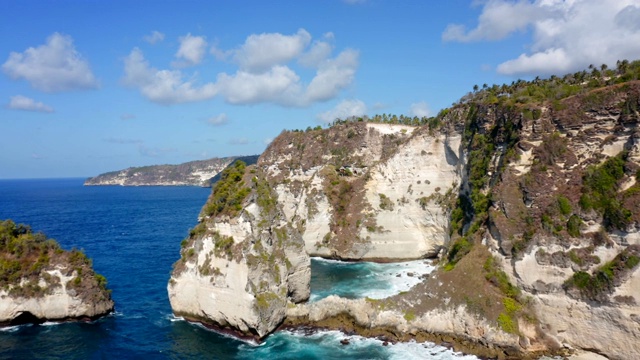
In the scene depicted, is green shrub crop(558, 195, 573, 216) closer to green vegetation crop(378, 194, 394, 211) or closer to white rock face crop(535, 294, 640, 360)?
white rock face crop(535, 294, 640, 360)

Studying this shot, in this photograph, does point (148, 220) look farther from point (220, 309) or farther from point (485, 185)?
point (485, 185)

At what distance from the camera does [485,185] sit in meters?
43.4

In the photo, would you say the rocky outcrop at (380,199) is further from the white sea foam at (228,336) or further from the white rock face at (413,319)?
the white sea foam at (228,336)

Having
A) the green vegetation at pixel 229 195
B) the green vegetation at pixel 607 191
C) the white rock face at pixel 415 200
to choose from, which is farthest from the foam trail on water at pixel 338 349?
the white rock face at pixel 415 200

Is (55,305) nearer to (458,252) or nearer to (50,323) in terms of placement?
(50,323)

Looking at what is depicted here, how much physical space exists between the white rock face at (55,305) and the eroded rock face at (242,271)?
7.58m

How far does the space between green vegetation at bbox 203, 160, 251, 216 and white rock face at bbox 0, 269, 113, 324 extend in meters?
12.9

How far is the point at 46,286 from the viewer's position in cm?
3634

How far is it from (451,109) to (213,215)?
3326 centimetres

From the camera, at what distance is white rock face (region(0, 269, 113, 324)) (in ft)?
117

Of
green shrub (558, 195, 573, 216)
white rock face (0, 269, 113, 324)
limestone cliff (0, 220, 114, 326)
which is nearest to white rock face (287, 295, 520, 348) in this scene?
Result: green shrub (558, 195, 573, 216)

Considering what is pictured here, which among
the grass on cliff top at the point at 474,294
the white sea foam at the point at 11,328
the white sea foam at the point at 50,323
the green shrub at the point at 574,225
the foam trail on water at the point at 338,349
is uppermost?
the green shrub at the point at 574,225

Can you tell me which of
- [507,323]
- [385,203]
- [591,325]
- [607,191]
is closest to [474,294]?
[507,323]

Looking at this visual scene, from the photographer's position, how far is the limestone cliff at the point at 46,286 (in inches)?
1411
